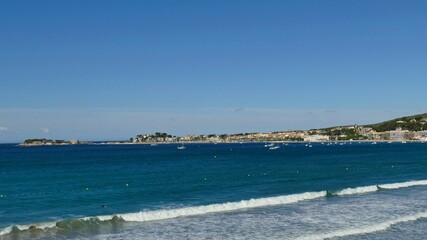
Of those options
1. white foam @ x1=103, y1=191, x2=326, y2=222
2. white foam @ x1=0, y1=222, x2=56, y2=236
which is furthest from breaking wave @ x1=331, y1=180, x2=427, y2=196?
white foam @ x1=0, y1=222, x2=56, y2=236

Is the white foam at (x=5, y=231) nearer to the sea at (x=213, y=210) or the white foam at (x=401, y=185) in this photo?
the sea at (x=213, y=210)

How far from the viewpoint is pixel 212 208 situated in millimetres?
29641

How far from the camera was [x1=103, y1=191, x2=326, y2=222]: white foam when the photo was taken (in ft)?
88.6

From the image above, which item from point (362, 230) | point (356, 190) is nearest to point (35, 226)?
point (362, 230)

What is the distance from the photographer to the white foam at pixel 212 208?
88.6 feet

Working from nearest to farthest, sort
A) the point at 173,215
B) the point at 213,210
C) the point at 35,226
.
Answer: the point at 35,226, the point at 173,215, the point at 213,210

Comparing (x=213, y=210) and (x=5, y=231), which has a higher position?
(x=5, y=231)

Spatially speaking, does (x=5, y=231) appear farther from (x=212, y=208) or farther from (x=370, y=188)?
(x=370, y=188)

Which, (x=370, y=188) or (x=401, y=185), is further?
(x=401, y=185)

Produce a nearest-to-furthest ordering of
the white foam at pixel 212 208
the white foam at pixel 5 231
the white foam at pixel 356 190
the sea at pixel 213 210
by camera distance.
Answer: the sea at pixel 213 210
the white foam at pixel 5 231
the white foam at pixel 212 208
the white foam at pixel 356 190

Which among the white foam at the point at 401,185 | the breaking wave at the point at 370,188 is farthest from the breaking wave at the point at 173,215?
the white foam at the point at 401,185

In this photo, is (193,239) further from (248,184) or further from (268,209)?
(248,184)

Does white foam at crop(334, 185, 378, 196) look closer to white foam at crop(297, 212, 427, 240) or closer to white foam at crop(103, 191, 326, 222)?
white foam at crop(103, 191, 326, 222)

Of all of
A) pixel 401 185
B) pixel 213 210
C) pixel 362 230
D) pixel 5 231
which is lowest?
pixel 362 230
